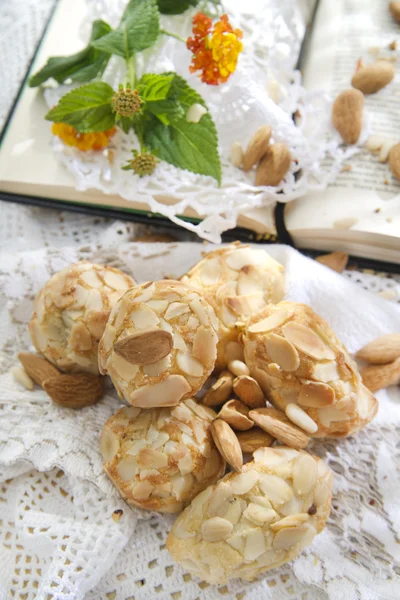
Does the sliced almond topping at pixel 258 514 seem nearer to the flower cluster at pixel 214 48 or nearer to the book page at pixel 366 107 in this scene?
the book page at pixel 366 107

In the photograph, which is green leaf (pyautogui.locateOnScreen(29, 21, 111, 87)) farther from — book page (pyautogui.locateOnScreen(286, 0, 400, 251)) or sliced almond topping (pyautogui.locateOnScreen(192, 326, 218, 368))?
sliced almond topping (pyautogui.locateOnScreen(192, 326, 218, 368))

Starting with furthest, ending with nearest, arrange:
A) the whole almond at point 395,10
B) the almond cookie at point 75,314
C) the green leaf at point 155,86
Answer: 1. the whole almond at point 395,10
2. the green leaf at point 155,86
3. the almond cookie at point 75,314

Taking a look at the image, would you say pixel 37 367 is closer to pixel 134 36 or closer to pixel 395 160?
pixel 134 36

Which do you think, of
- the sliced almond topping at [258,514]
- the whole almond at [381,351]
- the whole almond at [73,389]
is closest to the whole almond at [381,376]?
the whole almond at [381,351]

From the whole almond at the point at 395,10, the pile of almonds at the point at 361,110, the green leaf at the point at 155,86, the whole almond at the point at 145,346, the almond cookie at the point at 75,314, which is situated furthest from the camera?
the whole almond at the point at 395,10

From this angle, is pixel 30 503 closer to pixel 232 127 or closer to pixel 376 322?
pixel 376 322

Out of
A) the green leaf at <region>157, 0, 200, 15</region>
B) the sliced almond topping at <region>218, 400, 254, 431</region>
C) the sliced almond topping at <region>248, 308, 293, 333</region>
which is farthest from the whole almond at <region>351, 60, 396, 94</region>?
the sliced almond topping at <region>218, 400, 254, 431</region>
